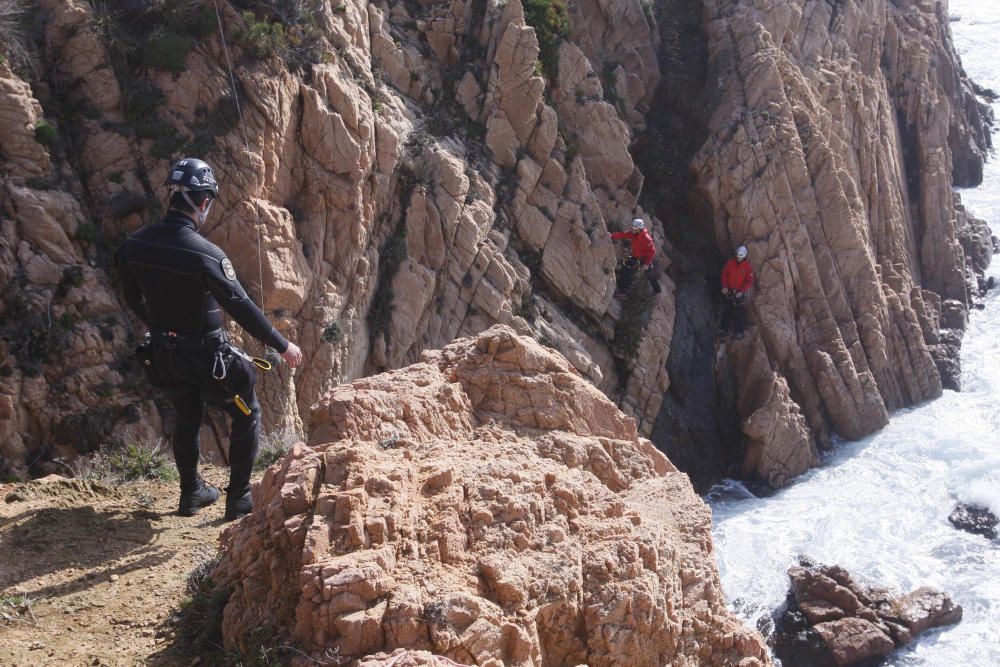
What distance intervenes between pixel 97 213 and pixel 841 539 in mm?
14579

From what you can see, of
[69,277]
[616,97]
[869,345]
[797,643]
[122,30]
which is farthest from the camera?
[869,345]

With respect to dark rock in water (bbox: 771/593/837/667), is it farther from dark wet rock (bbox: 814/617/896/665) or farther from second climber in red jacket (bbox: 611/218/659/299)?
second climber in red jacket (bbox: 611/218/659/299)

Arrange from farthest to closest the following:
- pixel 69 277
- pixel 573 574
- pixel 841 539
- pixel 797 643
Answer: pixel 841 539 < pixel 797 643 < pixel 69 277 < pixel 573 574

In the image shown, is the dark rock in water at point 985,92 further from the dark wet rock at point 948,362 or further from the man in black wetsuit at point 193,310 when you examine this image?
the man in black wetsuit at point 193,310

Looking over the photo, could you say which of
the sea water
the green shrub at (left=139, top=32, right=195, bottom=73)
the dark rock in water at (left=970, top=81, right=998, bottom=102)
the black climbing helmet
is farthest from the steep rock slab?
the dark rock in water at (left=970, top=81, right=998, bottom=102)

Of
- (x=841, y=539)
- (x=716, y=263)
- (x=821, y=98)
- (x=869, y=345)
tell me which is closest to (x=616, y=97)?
(x=716, y=263)

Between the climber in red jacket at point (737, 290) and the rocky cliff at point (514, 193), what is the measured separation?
1.39ft

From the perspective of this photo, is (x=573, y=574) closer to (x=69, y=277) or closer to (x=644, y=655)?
(x=644, y=655)

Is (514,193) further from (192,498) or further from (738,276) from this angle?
(192,498)

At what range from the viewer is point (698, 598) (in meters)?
4.73

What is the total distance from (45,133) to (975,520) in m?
18.1

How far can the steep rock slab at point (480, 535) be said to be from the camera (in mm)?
3555

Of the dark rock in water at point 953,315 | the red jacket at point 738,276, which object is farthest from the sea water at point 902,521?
the red jacket at point 738,276

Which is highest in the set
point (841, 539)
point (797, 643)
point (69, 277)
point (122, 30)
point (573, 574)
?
point (122, 30)
